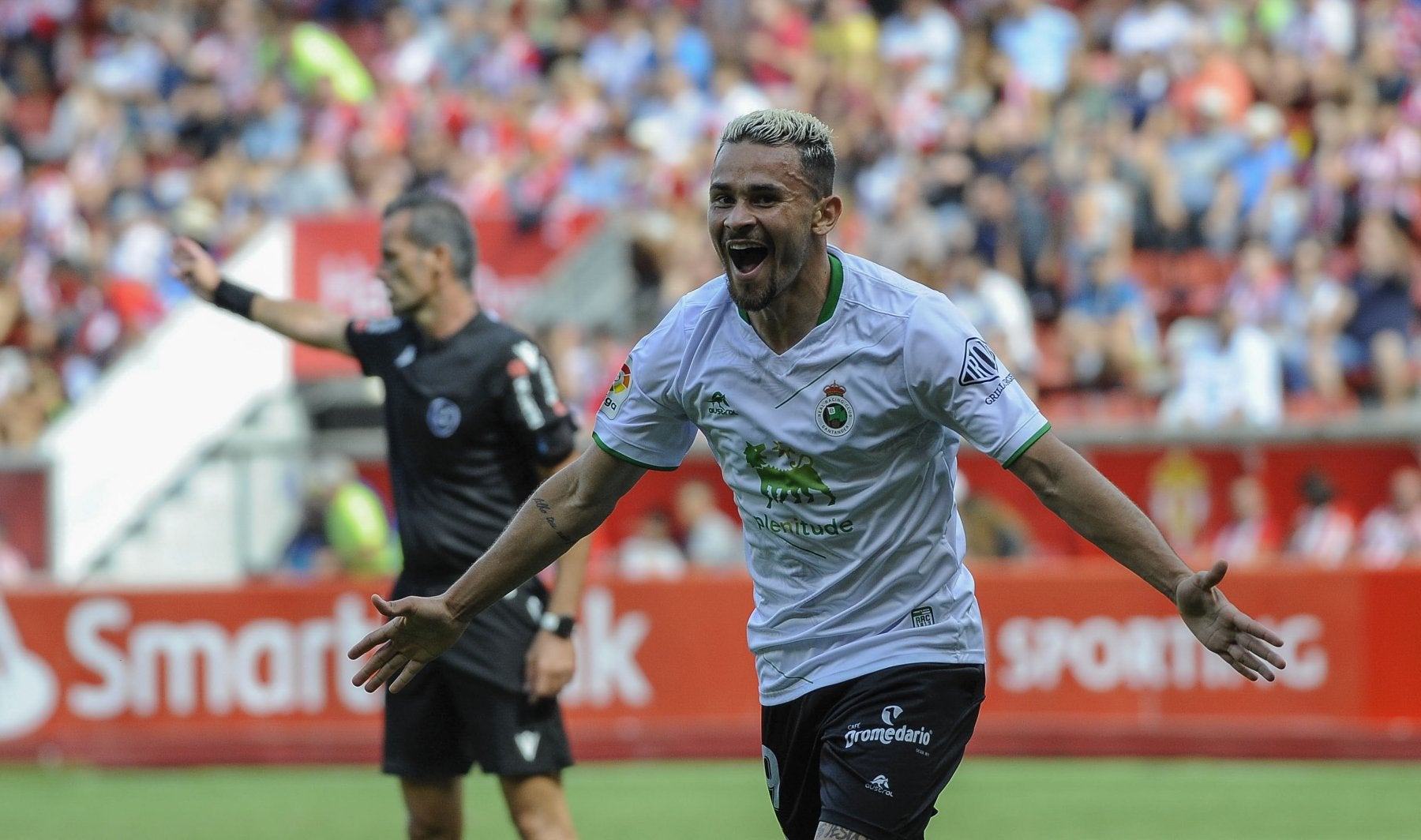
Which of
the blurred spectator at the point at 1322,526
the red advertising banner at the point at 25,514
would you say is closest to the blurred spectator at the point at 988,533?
the blurred spectator at the point at 1322,526

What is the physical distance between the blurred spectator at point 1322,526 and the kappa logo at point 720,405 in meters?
8.43

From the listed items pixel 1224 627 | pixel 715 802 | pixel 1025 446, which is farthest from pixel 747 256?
pixel 715 802

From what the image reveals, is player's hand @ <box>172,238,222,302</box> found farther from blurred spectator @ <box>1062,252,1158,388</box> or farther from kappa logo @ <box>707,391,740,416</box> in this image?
blurred spectator @ <box>1062,252,1158,388</box>

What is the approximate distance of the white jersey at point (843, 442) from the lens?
4.96m

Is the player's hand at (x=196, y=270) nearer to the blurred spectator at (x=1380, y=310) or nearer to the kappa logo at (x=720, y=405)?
the kappa logo at (x=720, y=405)

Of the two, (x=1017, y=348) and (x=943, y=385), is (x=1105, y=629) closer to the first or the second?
(x=1017, y=348)

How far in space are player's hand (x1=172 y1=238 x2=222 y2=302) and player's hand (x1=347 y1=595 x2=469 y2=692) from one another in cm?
285

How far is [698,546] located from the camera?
13.7 metres

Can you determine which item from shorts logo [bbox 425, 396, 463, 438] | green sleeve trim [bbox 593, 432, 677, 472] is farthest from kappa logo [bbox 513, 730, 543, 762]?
green sleeve trim [bbox 593, 432, 677, 472]

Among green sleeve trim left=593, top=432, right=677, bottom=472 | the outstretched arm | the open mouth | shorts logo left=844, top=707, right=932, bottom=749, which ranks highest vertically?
the open mouth

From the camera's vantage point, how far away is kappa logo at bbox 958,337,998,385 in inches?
193

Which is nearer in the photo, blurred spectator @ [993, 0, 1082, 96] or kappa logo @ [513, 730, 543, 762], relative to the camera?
kappa logo @ [513, 730, 543, 762]

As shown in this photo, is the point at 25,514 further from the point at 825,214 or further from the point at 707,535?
the point at 825,214

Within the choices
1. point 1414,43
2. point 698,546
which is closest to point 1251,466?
point 698,546
